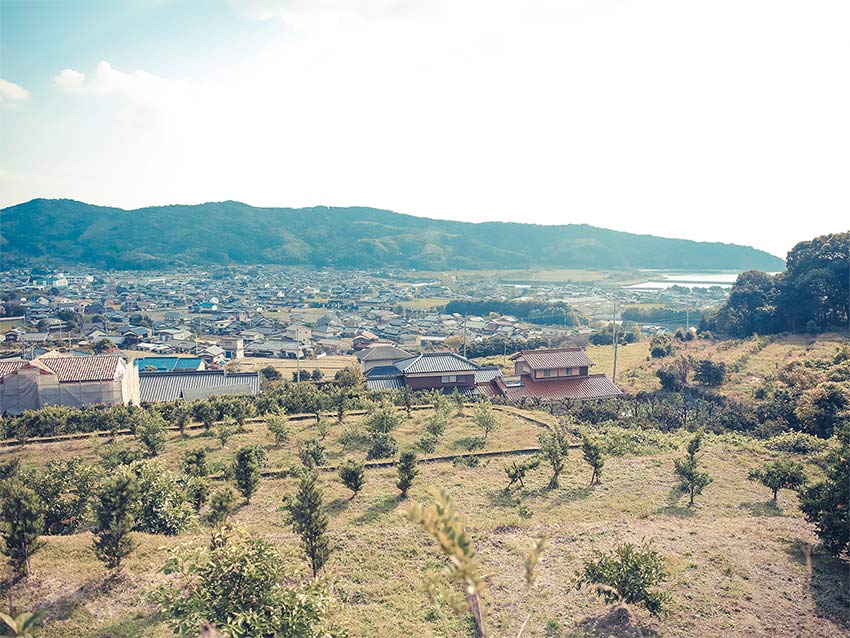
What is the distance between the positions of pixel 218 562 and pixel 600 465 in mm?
12489

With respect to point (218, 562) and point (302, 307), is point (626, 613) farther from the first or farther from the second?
point (302, 307)

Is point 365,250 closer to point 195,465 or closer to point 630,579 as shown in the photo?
point 195,465

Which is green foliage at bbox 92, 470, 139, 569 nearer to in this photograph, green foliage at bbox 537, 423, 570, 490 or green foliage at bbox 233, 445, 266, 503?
green foliage at bbox 233, 445, 266, 503

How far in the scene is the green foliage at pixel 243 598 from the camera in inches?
253

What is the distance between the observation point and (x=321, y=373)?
4278 cm

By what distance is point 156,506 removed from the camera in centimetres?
1218

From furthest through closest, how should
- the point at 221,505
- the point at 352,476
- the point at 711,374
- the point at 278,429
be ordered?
the point at 711,374, the point at 278,429, the point at 352,476, the point at 221,505

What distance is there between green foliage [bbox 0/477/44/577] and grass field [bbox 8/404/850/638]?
1.63 ft

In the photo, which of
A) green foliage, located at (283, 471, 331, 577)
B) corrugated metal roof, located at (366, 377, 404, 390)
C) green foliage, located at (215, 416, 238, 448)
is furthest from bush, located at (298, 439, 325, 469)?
corrugated metal roof, located at (366, 377, 404, 390)

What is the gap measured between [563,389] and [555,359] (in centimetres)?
202

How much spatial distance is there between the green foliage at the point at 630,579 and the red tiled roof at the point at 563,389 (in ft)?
62.3

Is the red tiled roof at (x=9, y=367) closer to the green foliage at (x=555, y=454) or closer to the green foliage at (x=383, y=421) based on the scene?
the green foliage at (x=383, y=421)

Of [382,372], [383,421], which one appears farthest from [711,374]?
[382,372]

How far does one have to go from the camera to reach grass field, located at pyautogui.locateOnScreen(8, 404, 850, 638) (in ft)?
29.5
